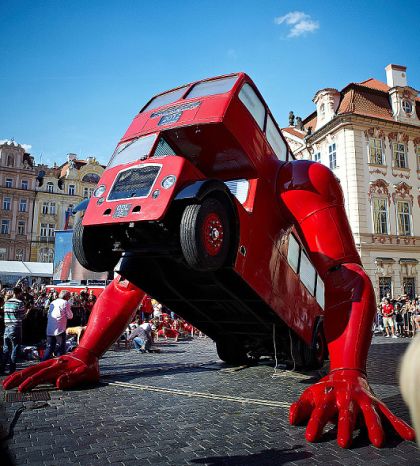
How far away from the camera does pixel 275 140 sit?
623cm

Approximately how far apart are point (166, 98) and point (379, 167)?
22801mm

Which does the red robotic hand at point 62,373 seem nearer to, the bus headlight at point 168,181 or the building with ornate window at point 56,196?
the bus headlight at point 168,181

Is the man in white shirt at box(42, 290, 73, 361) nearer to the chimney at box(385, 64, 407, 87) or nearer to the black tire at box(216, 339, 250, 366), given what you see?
the black tire at box(216, 339, 250, 366)

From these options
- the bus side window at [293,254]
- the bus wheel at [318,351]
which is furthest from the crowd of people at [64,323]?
the bus wheel at [318,351]

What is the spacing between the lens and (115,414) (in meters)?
4.90

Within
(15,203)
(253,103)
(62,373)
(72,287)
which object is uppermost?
(15,203)

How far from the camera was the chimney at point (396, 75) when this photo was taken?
97.6ft

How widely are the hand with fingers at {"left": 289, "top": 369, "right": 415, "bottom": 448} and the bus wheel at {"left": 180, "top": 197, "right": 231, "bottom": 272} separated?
1.68 meters

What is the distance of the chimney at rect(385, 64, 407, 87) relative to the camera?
2975cm

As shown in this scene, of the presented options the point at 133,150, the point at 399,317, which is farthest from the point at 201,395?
the point at 399,317

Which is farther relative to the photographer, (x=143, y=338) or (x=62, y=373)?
(x=143, y=338)

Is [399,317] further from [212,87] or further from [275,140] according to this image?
[212,87]

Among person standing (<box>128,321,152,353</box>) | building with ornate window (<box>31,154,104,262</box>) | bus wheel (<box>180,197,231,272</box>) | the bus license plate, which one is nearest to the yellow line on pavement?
bus wheel (<box>180,197,231,272</box>)

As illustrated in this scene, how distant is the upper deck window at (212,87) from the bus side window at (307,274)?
112 inches
